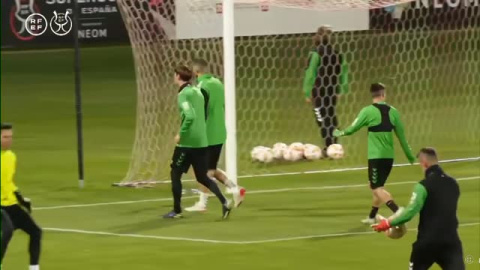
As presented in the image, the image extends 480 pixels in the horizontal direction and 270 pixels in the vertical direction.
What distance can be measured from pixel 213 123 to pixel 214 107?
0.21 metres

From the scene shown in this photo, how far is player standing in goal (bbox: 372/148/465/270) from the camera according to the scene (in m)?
11.3

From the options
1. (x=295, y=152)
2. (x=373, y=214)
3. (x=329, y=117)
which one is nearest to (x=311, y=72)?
(x=329, y=117)

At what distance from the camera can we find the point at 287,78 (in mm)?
28156

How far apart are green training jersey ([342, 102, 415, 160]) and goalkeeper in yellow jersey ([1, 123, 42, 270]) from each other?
4631 millimetres

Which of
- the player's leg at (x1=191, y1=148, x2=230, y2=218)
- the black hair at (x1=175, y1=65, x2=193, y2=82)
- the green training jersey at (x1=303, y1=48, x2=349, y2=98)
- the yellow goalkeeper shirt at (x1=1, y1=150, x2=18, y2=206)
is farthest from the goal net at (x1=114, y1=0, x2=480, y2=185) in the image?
the yellow goalkeeper shirt at (x1=1, y1=150, x2=18, y2=206)

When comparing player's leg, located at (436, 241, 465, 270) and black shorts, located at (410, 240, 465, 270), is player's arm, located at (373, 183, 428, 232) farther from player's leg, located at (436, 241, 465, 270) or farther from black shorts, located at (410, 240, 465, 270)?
player's leg, located at (436, 241, 465, 270)

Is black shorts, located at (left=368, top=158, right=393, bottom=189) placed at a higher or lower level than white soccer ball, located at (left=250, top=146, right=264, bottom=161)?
higher

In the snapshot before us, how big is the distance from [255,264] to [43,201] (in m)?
5.47

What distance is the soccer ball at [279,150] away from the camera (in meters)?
22.0

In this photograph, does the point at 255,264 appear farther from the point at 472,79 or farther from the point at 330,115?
the point at 472,79

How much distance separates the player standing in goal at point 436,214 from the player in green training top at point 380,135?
452 cm

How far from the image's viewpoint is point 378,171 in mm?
16172

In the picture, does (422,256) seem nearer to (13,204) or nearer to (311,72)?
(13,204)

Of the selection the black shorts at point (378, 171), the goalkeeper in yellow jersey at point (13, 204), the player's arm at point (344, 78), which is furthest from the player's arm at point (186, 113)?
the player's arm at point (344, 78)
